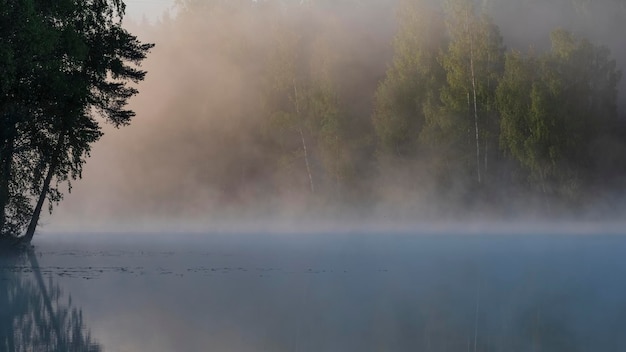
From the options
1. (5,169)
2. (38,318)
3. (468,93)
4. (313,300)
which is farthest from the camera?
(468,93)

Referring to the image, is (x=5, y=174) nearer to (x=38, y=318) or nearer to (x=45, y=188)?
(x=45, y=188)

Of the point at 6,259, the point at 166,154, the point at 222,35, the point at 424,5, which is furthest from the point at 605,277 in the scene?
the point at 166,154

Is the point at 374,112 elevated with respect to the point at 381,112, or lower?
elevated

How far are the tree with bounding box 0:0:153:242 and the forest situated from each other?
898 cm

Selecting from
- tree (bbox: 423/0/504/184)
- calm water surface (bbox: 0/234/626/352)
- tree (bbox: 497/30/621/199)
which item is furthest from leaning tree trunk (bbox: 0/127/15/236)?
tree (bbox: 497/30/621/199)

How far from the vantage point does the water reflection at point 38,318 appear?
986 cm

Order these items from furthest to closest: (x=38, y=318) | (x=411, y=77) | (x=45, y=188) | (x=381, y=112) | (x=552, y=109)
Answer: (x=381, y=112)
(x=411, y=77)
(x=552, y=109)
(x=45, y=188)
(x=38, y=318)

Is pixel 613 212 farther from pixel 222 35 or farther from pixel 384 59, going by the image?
pixel 222 35

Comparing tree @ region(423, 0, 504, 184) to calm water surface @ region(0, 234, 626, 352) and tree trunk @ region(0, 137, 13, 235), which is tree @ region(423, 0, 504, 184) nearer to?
calm water surface @ region(0, 234, 626, 352)

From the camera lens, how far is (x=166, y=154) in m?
60.8

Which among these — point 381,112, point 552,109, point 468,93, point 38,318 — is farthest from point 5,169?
point 552,109

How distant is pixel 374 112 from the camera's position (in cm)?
4756

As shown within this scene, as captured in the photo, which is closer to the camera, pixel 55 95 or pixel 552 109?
pixel 55 95

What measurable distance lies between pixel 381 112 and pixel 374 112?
4.31 feet
